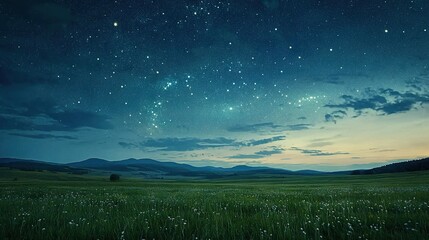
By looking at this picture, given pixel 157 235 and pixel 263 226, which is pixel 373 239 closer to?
pixel 263 226

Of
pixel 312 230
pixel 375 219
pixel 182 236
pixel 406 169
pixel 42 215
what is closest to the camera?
pixel 182 236

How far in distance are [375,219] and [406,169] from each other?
164m

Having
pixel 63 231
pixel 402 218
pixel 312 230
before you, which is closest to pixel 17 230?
pixel 63 231

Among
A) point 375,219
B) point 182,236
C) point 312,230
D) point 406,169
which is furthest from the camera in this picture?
point 406,169

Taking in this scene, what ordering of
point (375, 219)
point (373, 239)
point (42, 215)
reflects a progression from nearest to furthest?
point (373, 239) → point (375, 219) → point (42, 215)

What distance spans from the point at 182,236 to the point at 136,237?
74 cm

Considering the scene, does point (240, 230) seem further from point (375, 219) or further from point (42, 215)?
point (42, 215)

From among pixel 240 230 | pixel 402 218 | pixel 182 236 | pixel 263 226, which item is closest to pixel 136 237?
pixel 182 236

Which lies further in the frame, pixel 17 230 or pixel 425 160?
pixel 425 160

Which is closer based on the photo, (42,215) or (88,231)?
(88,231)

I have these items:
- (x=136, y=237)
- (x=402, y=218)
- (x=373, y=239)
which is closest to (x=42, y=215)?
(x=136, y=237)

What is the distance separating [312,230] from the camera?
482 centimetres

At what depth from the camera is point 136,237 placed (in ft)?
14.8

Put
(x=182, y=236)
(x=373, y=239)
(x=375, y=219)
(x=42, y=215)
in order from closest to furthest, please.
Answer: (x=373, y=239), (x=182, y=236), (x=375, y=219), (x=42, y=215)
